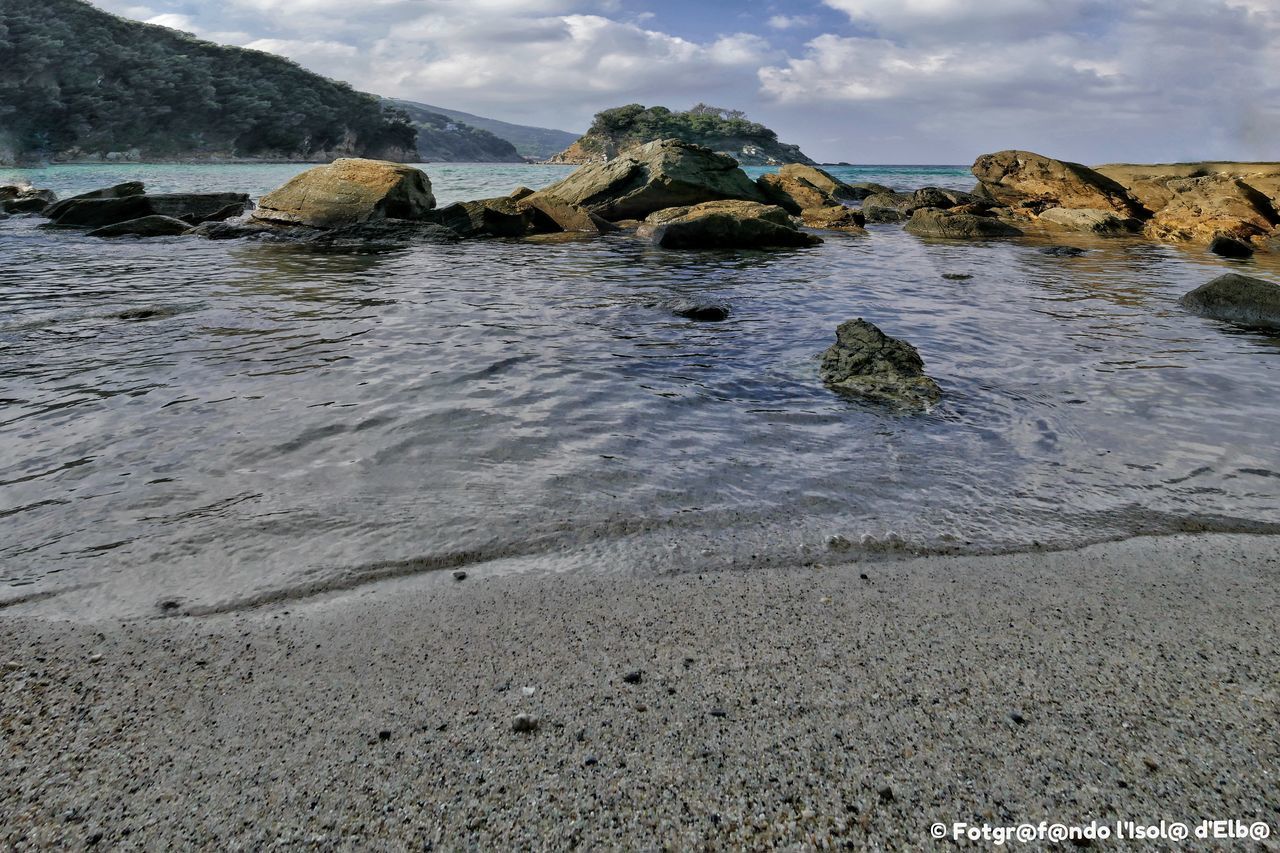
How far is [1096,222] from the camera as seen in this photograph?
20.3m

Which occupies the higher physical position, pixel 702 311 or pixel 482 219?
pixel 482 219

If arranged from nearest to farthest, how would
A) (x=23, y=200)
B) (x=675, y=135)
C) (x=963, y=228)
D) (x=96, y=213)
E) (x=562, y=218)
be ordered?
1. (x=96, y=213)
2. (x=562, y=218)
3. (x=963, y=228)
4. (x=23, y=200)
5. (x=675, y=135)

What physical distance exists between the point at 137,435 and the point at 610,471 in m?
2.61

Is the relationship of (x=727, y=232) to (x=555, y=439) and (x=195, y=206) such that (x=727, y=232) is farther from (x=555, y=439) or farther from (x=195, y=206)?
(x=195, y=206)

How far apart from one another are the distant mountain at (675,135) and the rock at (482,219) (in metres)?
94.7

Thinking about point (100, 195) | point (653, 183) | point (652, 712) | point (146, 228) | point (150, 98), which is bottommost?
point (652, 712)

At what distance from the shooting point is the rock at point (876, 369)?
183 inches

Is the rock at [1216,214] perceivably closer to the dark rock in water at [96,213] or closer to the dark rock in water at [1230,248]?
the dark rock in water at [1230,248]

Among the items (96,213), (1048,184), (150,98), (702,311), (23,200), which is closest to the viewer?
(702,311)

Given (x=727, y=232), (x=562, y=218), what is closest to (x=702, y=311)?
(x=727, y=232)

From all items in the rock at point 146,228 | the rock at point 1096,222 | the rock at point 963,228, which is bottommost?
the rock at point 146,228

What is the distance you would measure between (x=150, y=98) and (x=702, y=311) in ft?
357

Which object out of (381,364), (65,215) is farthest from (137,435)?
(65,215)

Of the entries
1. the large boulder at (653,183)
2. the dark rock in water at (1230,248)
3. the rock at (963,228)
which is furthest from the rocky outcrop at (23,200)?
the dark rock in water at (1230,248)
